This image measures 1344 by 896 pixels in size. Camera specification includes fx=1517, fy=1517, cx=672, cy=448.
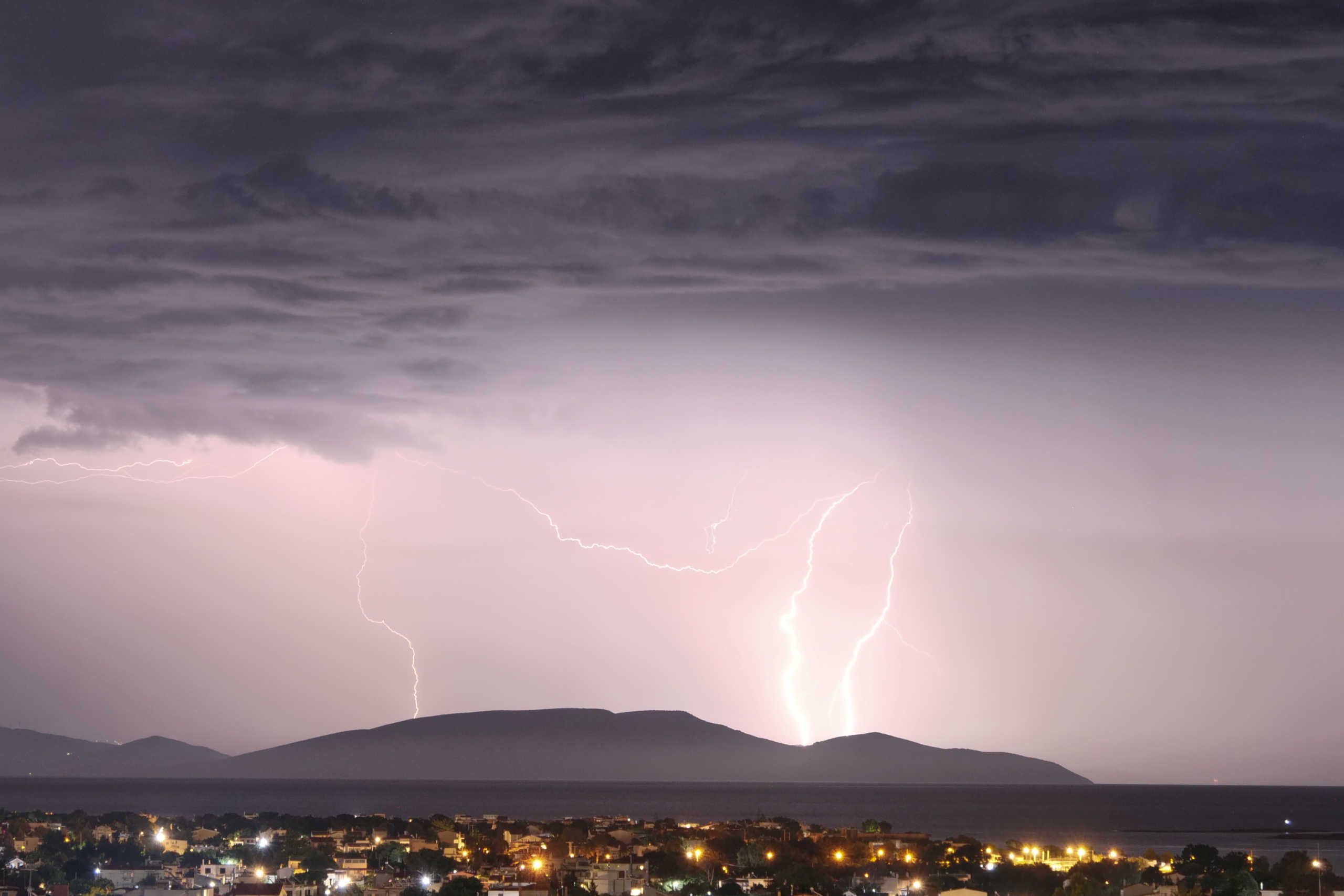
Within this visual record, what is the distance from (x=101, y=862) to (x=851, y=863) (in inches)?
1150

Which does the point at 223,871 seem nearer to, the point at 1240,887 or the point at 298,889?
the point at 298,889

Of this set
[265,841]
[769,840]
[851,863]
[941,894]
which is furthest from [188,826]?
[941,894]

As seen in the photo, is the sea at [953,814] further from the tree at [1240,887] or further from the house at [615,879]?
the house at [615,879]

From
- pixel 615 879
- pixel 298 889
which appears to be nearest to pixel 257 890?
pixel 298 889

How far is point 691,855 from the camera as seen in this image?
198 feet

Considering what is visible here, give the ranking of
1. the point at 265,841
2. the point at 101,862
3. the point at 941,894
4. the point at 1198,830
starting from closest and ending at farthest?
the point at 941,894 < the point at 101,862 < the point at 265,841 < the point at 1198,830

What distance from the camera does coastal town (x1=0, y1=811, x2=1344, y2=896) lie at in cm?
4747

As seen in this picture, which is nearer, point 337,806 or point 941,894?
point 941,894

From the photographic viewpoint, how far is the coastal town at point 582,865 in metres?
47.5

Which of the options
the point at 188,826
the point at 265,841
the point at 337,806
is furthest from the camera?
the point at 337,806

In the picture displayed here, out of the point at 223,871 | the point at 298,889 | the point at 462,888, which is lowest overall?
the point at 298,889

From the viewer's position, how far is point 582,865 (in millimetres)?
56219

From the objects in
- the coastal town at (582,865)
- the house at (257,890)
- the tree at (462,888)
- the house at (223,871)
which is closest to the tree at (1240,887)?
the coastal town at (582,865)

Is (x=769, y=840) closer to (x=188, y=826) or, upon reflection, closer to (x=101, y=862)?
(x=101, y=862)
